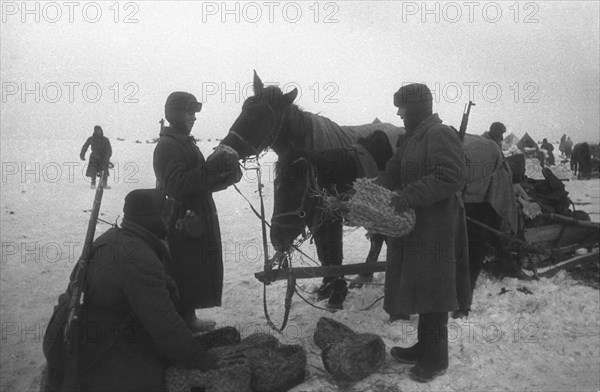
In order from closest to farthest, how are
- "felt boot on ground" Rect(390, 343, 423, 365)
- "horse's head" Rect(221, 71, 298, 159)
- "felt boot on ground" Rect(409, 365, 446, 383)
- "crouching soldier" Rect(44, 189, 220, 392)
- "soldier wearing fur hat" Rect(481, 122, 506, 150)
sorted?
1. "crouching soldier" Rect(44, 189, 220, 392)
2. "felt boot on ground" Rect(409, 365, 446, 383)
3. "felt boot on ground" Rect(390, 343, 423, 365)
4. "horse's head" Rect(221, 71, 298, 159)
5. "soldier wearing fur hat" Rect(481, 122, 506, 150)

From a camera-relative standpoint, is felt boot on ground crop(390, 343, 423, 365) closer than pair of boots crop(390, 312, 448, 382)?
No

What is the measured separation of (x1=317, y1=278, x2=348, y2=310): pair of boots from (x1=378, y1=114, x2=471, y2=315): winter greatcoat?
1.48 m

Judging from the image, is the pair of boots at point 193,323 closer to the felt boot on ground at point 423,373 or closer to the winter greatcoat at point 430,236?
the winter greatcoat at point 430,236

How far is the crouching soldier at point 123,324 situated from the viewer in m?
2.43

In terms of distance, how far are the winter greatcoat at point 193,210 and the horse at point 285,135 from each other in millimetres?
362

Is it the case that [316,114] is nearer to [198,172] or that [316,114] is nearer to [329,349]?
[198,172]

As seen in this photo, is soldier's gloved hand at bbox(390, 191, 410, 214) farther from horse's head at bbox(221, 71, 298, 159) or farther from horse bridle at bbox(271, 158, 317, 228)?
horse's head at bbox(221, 71, 298, 159)

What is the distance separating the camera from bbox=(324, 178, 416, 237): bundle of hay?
10.2 feet

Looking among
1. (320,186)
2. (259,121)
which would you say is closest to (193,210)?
(259,121)

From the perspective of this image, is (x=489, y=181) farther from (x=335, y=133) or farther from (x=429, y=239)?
(x=429, y=239)

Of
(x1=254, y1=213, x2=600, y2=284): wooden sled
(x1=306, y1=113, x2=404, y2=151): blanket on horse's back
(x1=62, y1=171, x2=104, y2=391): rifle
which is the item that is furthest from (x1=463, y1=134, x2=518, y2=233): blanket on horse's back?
(x1=62, y1=171, x2=104, y2=391): rifle

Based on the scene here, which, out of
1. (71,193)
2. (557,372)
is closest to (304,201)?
(557,372)

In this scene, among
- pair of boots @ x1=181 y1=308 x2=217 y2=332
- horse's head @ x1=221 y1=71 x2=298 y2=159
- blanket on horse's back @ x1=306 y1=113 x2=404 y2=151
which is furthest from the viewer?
blanket on horse's back @ x1=306 y1=113 x2=404 y2=151

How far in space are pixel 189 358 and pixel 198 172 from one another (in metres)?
1.78
